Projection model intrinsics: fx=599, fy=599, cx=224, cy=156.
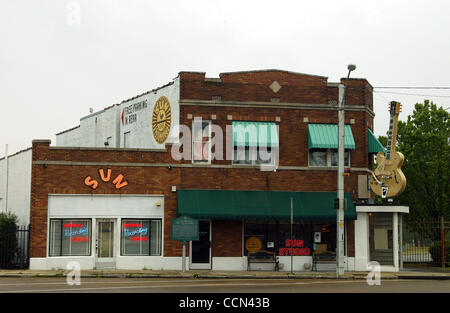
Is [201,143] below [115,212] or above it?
above

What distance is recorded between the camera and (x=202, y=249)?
2852cm

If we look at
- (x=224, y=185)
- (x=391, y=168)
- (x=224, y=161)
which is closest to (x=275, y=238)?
(x=224, y=185)

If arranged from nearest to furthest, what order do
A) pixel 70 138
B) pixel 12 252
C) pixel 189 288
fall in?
pixel 189 288
pixel 12 252
pixel 70 138

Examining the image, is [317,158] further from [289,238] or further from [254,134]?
[289,238]

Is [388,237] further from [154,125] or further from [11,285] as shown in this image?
[11,285]

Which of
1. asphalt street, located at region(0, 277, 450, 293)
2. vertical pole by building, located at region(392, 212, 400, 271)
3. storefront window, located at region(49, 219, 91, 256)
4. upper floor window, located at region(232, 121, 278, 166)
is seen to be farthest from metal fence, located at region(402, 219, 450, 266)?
storefront window, located at region(49, 219, 91, 256)

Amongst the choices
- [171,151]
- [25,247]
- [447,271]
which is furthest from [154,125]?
[447,271]

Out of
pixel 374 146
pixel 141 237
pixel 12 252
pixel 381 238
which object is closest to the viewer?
pixel 12 252

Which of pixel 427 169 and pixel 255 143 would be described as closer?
pixel 255 143

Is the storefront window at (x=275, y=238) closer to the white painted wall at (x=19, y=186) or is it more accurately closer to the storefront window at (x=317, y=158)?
the storefront window at (x=317, y=158)

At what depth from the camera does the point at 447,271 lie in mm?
30281

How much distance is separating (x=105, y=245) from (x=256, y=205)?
7.31m

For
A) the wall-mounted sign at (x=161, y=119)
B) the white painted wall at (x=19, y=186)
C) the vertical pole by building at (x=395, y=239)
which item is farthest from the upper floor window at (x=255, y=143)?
the white painted wall at (x=19, y=186)

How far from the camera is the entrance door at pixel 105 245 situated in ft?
90.8
